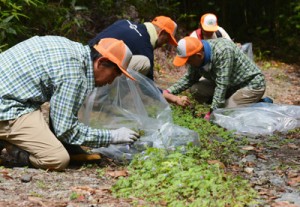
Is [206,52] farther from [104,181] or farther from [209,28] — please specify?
[104,181]

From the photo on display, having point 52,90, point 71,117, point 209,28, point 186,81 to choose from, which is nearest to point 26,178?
point 71,117

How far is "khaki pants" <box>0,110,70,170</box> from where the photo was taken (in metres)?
4.07

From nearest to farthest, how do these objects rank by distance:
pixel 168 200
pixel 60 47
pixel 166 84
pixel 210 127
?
1. pixel 168 200
2. pixel 60 47
3. pixel 210 127
4. pixel 166 84

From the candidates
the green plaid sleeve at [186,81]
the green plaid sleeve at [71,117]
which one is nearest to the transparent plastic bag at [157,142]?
the green plaid sleeve at [71,117]

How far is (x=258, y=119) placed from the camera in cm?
588

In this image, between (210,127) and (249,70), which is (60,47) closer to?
(210,127)

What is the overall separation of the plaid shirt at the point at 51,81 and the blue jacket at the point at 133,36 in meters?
→ 1.72

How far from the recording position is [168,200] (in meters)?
3.34

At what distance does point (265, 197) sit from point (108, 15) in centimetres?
669

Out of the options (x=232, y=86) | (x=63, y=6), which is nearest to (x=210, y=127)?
(x=232, y=86)

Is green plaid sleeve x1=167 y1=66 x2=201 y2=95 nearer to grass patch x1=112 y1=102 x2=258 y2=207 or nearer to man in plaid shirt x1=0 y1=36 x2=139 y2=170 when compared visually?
grass patch x1=112 y1=102 x2=258 y2=207

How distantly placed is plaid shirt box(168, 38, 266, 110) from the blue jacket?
740 millimetres

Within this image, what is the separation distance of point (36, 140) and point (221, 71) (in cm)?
270

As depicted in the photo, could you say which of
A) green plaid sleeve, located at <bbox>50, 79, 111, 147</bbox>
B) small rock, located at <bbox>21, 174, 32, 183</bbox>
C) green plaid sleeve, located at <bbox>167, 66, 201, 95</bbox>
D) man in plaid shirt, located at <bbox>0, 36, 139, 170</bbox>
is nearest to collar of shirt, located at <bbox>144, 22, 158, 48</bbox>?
green plaid sleeve, located at <bbox>167, 66, 201, 95</bbox>
